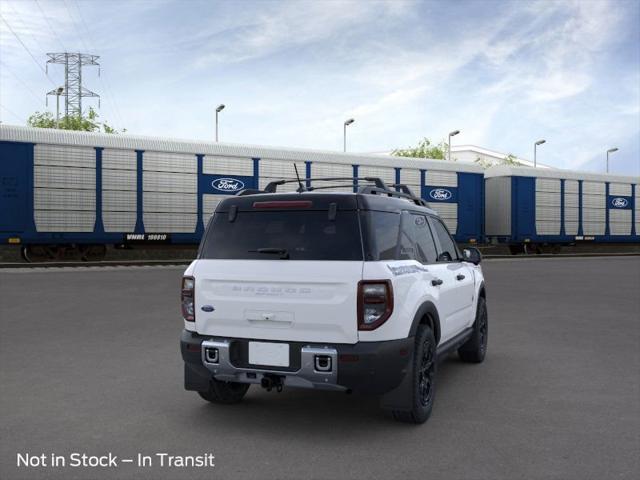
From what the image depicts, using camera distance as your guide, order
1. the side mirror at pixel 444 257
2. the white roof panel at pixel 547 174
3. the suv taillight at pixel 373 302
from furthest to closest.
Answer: the white roof panel at pixel 547 174 < the side mirror at pixel 444 257 < the suv taillight at pixel 373 302

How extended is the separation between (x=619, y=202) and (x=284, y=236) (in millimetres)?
35013

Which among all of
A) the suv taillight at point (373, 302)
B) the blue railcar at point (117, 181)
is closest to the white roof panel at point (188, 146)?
the blue railcar at point (117, 181)

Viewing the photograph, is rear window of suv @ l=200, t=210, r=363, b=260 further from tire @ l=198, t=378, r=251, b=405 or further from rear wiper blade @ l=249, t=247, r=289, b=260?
tire @ l=198, t=378, r=251, b=405

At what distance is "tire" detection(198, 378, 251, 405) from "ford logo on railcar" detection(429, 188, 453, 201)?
24.1 meters

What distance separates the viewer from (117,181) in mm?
22406

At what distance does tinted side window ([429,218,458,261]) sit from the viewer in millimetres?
6141

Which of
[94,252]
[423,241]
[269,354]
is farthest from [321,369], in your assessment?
[94,252]

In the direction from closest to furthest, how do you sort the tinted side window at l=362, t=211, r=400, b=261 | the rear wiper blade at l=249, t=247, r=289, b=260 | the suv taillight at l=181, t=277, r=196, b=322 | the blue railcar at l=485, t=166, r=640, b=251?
the tinted side window at l=362, t=211, r=400, b=261 < the rear wiper blade at l=249, t=247, r=289, b=260 < the suv taillight at l=181, t=277, r=196, b=322 < the blue railcar at l=485, t=166, r=640, b=251

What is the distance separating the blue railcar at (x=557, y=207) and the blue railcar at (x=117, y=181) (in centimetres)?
894

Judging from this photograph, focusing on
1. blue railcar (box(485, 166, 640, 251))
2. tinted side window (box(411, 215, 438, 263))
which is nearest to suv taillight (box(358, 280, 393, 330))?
tinted side window (box(411, 215, 438, 263))

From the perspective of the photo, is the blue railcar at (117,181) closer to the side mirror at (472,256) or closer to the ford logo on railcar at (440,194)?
the ford logo on railcar at (440,194)

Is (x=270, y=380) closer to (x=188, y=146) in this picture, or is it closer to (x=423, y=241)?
(x=423, y=241)

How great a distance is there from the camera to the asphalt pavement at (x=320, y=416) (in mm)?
3924

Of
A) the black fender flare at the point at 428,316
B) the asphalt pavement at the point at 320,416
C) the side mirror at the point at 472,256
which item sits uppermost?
the side mirror at the point at 472,256
